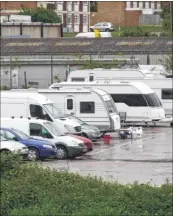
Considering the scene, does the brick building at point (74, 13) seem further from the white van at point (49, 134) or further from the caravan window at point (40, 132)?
the caravan window at point (40, 132)

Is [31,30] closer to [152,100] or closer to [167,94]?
[167,94]

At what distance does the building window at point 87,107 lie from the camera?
1374 inches

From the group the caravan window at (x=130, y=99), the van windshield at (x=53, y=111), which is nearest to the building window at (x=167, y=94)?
the caravan window at (x=130, y=99)

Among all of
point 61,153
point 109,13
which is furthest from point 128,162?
point 109,13

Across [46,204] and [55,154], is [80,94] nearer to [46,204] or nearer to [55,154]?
[55,154]

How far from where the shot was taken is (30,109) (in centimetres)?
3095

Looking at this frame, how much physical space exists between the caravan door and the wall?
8315mm

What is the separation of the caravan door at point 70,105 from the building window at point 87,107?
323 mm

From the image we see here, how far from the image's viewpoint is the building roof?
4778 centimetres

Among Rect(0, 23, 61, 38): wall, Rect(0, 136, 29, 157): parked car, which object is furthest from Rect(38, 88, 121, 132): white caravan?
Rect(0, 136, 29, 157): parked car

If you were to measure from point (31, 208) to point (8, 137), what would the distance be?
12650mm

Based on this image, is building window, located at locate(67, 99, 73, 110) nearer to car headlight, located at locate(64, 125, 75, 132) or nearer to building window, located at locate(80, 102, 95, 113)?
building window, located at locate(80, 102, 95, 113)

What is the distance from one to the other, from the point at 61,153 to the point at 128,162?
227cm

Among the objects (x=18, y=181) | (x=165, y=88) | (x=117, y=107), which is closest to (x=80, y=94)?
(x=117, y=107)
